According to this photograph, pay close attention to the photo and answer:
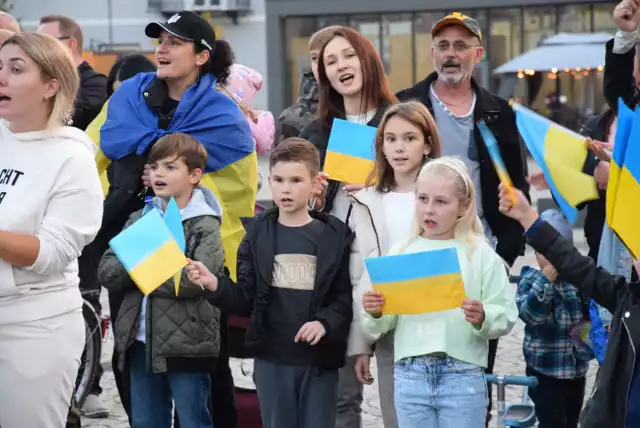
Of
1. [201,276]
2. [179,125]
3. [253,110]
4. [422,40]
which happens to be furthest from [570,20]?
[201,276]

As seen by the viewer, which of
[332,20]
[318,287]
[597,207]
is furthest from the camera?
[332,20]

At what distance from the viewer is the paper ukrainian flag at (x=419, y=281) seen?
4.42 metres

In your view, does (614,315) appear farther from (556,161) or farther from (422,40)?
(422,40)

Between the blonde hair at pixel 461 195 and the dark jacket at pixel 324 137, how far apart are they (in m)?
0.89

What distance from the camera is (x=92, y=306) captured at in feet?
22.3

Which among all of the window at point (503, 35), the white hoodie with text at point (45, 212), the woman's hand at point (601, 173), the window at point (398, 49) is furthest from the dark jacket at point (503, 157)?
the window at point (398, 49)

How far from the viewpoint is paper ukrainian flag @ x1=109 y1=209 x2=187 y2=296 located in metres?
4.45

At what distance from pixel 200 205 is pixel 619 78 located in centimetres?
180

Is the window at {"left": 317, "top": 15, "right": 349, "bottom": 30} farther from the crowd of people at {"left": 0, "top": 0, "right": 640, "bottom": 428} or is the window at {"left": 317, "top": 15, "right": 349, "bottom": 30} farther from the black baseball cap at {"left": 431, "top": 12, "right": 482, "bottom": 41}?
the black baseball cap at {"left": 431, "top": 12, "right": 482, "bottom": 41}

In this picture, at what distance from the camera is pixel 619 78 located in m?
5.08

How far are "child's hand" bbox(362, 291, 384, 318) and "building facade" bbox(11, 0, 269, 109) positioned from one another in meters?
40.0

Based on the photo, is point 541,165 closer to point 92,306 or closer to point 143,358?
point 143,358

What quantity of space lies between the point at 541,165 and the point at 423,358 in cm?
91

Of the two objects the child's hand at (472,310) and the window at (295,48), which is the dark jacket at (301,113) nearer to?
the child's hand at (472,310)
